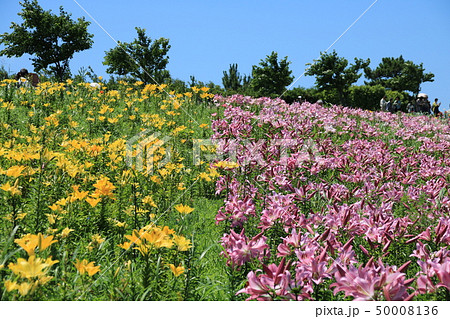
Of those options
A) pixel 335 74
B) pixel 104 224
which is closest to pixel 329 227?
pixel 104 224

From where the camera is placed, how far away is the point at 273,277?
1605 millimetres

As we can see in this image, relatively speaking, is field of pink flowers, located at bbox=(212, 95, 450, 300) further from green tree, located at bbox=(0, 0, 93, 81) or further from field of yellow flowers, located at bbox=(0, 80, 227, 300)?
green tree, located at bbox=(0, 0, 93, 81)

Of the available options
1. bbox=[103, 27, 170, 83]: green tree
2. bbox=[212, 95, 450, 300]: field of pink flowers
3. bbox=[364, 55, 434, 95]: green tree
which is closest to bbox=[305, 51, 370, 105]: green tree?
bbox=[103, 27, 170, 83]: green tree

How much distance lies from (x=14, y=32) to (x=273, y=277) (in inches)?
2243

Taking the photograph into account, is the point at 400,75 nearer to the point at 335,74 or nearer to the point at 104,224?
the point at 335,74

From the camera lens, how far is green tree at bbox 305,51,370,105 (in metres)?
46.5

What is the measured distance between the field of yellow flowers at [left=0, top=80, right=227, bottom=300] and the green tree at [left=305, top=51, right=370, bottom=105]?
44.6 m

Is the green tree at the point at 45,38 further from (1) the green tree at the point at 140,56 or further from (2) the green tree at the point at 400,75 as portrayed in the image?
(2) the green tree at the point at 400,75

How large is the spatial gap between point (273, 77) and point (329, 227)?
4925cm

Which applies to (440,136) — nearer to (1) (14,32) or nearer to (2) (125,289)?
(2) (125,289)

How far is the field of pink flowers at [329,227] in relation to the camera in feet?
5.19

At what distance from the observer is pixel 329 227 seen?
7.42 feet

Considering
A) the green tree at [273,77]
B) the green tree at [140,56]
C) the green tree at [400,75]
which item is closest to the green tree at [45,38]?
the green tree at [140,56]
